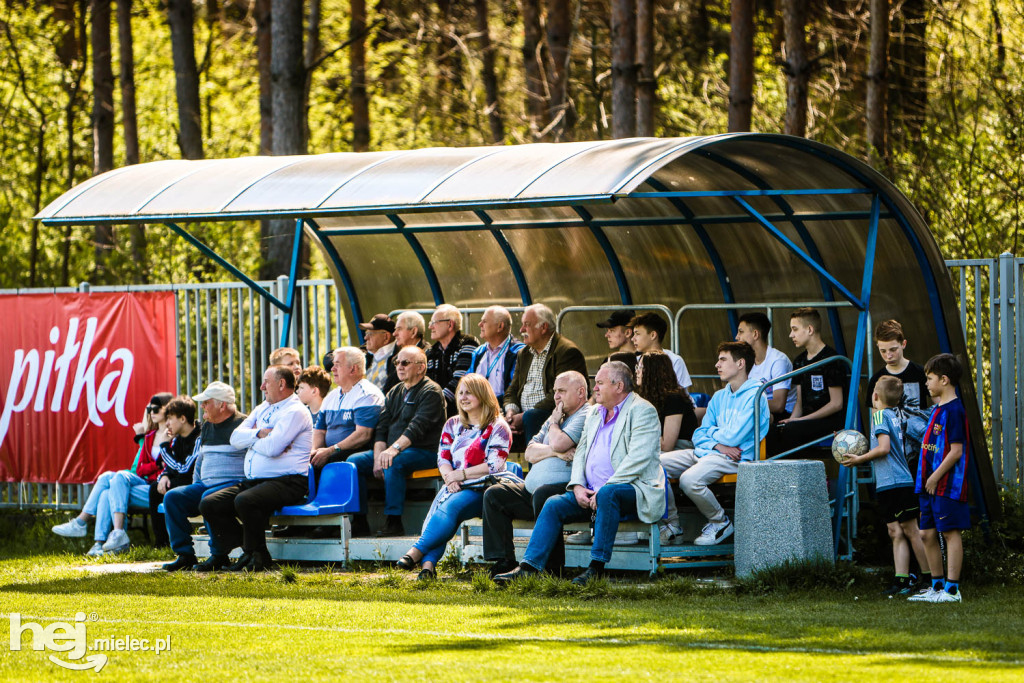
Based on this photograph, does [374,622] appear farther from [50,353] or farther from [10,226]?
[10,226]

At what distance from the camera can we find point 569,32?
21438mm

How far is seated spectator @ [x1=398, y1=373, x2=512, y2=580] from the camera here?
9906 millimetres

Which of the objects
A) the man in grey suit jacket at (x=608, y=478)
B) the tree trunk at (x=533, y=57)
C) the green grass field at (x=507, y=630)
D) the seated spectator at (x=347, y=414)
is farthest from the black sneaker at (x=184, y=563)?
the tree trunk at (x=533, y=57)

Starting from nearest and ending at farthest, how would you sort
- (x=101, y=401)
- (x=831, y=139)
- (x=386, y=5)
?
(x=101, y=401) → (x=831, y=139) → (x=386, y=5)

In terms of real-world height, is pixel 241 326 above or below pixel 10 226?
below

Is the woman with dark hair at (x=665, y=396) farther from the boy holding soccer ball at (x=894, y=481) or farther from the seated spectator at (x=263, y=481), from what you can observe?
the seated spectator at (x=263, y=481)

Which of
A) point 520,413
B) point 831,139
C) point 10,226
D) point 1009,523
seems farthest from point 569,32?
point 1009,523

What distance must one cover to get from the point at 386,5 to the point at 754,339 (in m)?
16.7

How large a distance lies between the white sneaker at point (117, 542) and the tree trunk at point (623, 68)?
314 inches

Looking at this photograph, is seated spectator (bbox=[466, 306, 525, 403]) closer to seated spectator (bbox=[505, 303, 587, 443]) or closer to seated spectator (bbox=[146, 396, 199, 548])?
seated spectator (bbox=[505, 303, 587, 443])

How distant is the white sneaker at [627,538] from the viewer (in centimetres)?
979

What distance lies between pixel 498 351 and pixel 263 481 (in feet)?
7.34

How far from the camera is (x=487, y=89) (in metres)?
25.2

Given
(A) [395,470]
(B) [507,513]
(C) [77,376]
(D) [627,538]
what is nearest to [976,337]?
(D) [627,538]
